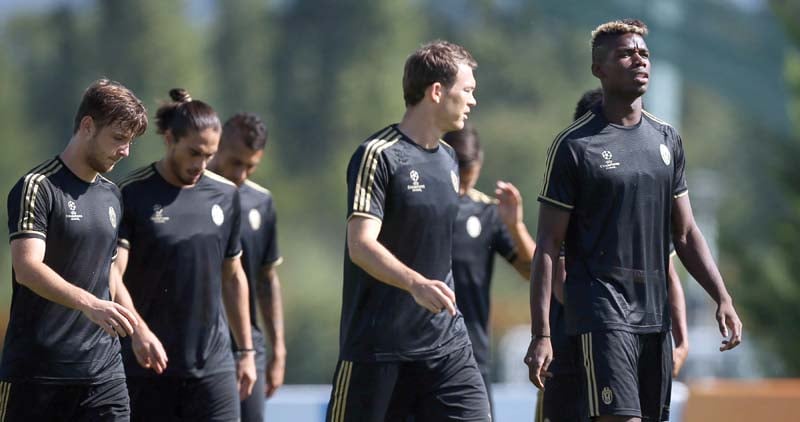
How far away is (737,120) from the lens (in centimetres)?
4891

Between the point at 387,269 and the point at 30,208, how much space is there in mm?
1603

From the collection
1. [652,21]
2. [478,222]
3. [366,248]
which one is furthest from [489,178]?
[366,248]

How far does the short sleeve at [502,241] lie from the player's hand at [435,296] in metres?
3.05

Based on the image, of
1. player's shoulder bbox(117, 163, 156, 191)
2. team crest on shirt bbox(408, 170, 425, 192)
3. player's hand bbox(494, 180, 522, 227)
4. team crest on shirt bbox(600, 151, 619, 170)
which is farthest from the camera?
player's hand bbox(494, 180, 522, 227)

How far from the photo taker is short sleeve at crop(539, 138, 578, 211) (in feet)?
22.5

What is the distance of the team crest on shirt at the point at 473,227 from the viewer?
920 cm

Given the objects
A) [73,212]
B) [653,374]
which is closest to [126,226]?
[73,212]

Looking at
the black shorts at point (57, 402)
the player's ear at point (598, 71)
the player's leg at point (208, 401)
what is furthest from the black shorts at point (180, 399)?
the player's ear at point (598, 71)

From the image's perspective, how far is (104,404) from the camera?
22.4 feet

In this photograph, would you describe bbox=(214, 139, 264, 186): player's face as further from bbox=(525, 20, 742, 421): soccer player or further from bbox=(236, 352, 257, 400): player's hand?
bbox=(525, 20, 742, 421): soccer player

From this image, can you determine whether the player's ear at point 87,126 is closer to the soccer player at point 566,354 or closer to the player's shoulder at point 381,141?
the player's shoulder at point 381,141

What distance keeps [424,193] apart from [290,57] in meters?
37.8

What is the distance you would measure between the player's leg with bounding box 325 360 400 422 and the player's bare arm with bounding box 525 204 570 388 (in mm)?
652

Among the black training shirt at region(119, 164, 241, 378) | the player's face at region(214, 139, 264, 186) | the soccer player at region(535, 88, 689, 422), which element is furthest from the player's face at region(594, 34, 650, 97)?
the player's face at region(214, 139, 264, 186)
